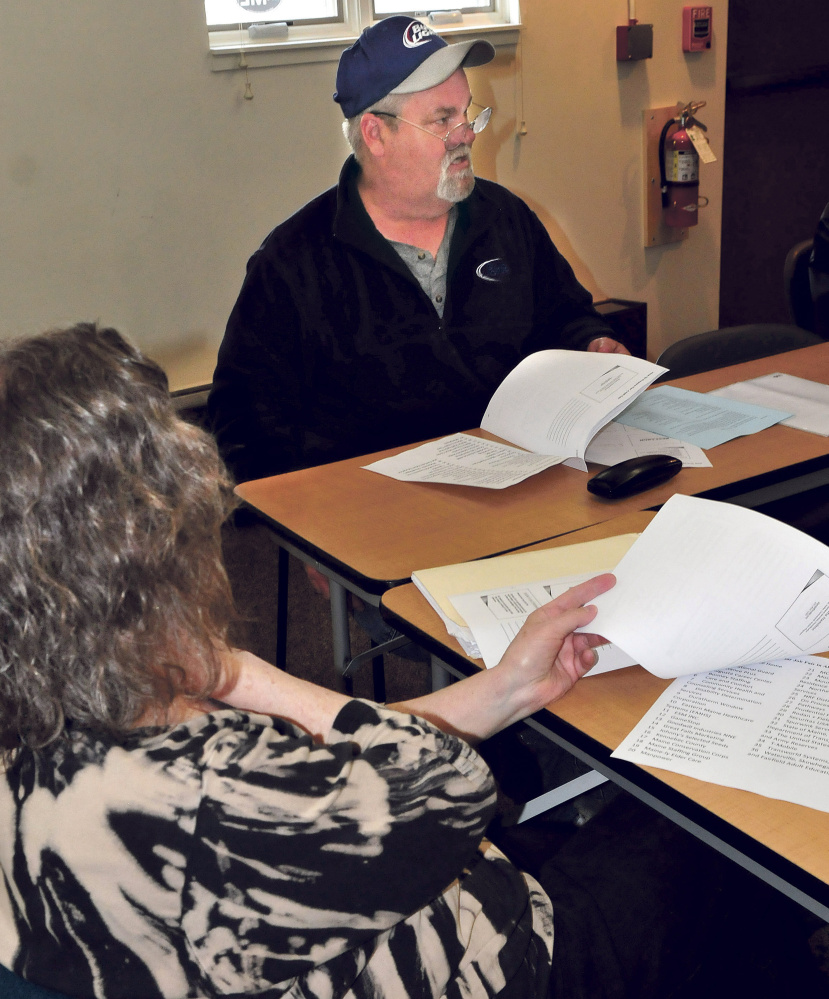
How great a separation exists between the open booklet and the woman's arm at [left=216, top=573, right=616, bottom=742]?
22.4 inches

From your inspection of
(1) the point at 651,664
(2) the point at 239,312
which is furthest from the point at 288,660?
(1) the point at 651,664

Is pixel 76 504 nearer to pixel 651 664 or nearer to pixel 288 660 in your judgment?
pixel 651 664

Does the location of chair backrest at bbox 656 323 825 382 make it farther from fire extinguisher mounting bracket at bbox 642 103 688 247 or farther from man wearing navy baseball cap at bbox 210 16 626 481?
fire extinguisher mounting bracket at bbox 642 103 688 247

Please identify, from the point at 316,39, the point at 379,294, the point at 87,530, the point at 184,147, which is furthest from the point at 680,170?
the point at 87,530

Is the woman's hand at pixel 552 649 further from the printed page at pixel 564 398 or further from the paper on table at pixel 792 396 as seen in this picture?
the paper on table at pixel 792 396

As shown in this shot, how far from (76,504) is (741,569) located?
653mm

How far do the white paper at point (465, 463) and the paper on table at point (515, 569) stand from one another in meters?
0.28

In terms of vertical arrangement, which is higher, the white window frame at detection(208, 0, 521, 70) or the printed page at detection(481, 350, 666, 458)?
the white window frame at detection(208, 0, 521, 70)

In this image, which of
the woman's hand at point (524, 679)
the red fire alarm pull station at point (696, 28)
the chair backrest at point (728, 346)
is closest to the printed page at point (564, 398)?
the chair backrest at point (728, 346)

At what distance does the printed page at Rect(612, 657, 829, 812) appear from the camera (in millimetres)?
850

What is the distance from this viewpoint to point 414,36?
2.13 m

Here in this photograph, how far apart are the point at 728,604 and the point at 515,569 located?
35cm

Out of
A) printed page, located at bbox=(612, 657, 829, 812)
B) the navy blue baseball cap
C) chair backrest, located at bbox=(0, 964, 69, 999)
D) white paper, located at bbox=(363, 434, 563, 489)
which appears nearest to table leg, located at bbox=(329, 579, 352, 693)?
white paper, located at bbox=(363, 434, 563, 489)

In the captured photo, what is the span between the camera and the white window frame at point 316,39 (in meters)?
3.19
